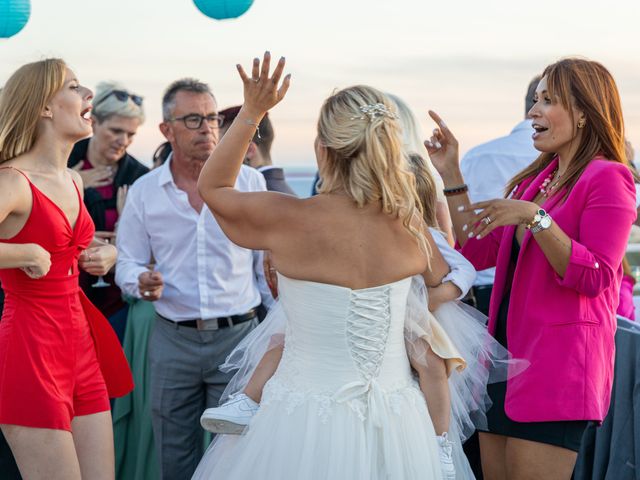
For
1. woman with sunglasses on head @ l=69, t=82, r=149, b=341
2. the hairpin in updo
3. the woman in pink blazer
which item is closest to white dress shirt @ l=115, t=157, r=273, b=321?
woman with sunglasses on head @ l=69, t=82, r=149, b=341

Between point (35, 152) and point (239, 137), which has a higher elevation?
point (239, 137)

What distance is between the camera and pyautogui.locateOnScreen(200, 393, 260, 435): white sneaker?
2.77m

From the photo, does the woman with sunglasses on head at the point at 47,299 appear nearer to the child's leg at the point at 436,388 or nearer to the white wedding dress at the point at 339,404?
the white wedding dress at the point at 339,404

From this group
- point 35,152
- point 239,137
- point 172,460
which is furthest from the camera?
point 172,460

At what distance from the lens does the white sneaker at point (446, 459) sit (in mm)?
2742

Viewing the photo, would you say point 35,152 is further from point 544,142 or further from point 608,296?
point 608,296

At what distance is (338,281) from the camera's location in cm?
264

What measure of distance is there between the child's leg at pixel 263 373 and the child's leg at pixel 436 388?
1.43 ft

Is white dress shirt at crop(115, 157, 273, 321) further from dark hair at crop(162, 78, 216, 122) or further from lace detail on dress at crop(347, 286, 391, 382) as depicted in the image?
lace detail on dress at crop(347, 286, 391, 382)

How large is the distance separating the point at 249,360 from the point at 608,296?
124cm

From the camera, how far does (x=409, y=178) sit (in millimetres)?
2693

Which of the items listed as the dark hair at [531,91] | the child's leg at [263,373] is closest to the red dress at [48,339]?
the child's leg at [263,373]

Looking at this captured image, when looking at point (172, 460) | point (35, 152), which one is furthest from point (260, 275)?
point (35, 152)

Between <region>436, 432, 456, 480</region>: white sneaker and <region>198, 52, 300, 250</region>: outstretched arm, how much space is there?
0.82 meters
